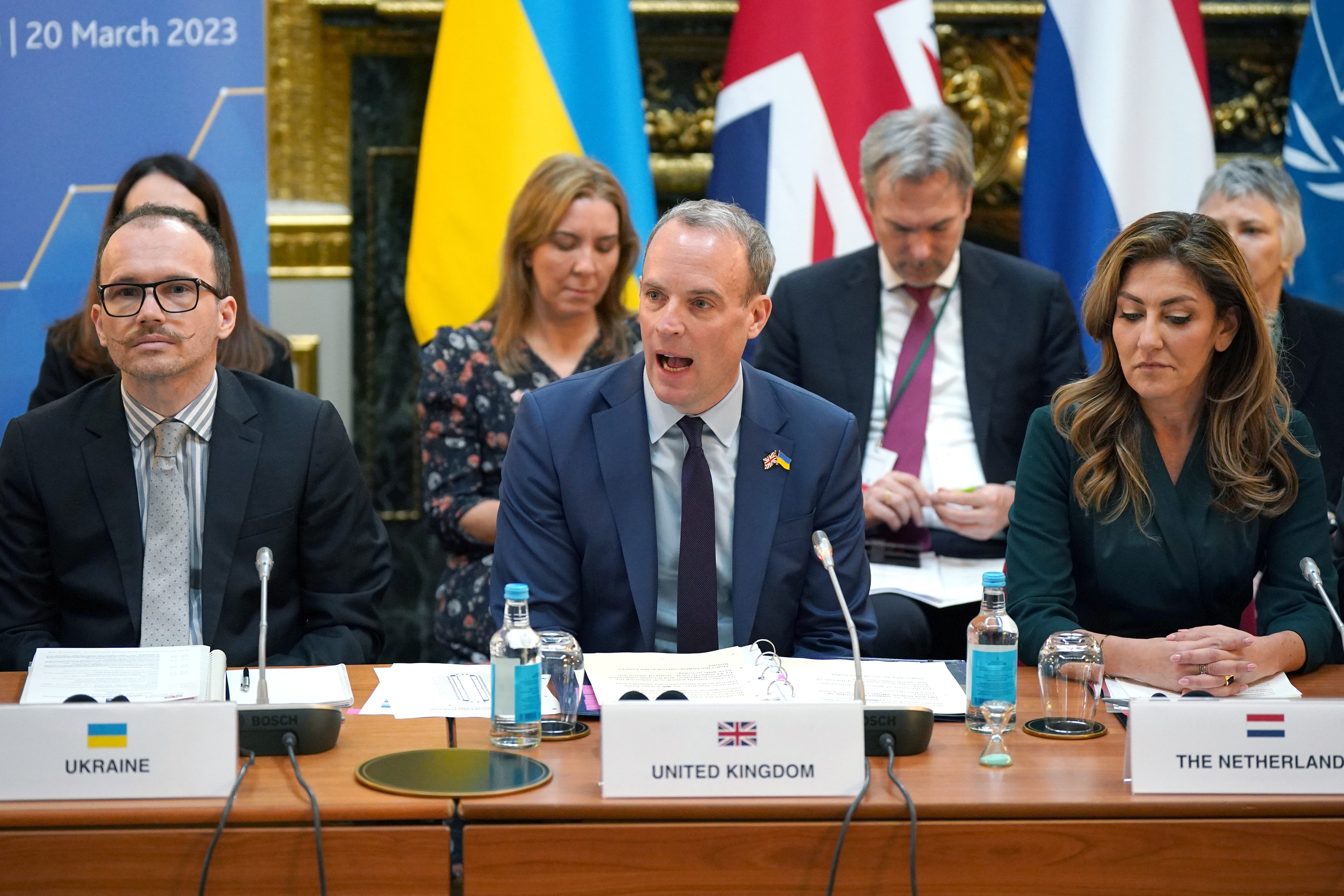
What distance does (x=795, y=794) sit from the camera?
1.64 m

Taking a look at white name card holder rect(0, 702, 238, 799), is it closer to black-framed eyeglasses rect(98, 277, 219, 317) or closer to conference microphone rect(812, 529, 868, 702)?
conference microphone rect(812, 529, 868, 702)

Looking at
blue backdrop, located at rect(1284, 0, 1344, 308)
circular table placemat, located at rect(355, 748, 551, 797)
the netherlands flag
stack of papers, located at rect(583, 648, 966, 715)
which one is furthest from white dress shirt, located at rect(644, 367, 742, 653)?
blue backdrop, located at rect(1284, 0, 1344, 308)

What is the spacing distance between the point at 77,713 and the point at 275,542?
869 millimetres

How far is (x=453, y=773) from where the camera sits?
170 cm

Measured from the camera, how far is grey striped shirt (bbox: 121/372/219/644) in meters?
2.43

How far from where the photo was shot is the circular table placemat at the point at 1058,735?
6.25 feet

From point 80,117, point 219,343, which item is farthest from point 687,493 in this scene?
point 80,117

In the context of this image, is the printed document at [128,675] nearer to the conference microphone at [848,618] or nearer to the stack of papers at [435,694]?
the stack of papers at [435,694]

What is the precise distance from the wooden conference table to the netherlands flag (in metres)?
2.54

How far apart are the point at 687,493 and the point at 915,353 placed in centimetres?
126

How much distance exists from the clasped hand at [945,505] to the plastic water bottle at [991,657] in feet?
3.95

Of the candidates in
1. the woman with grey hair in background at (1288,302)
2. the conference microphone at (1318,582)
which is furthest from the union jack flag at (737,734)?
the woman with grey hair in background at (1288,302)

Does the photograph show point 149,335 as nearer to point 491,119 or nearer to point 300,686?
point 300,686

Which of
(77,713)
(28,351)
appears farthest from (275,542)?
(28,351)
